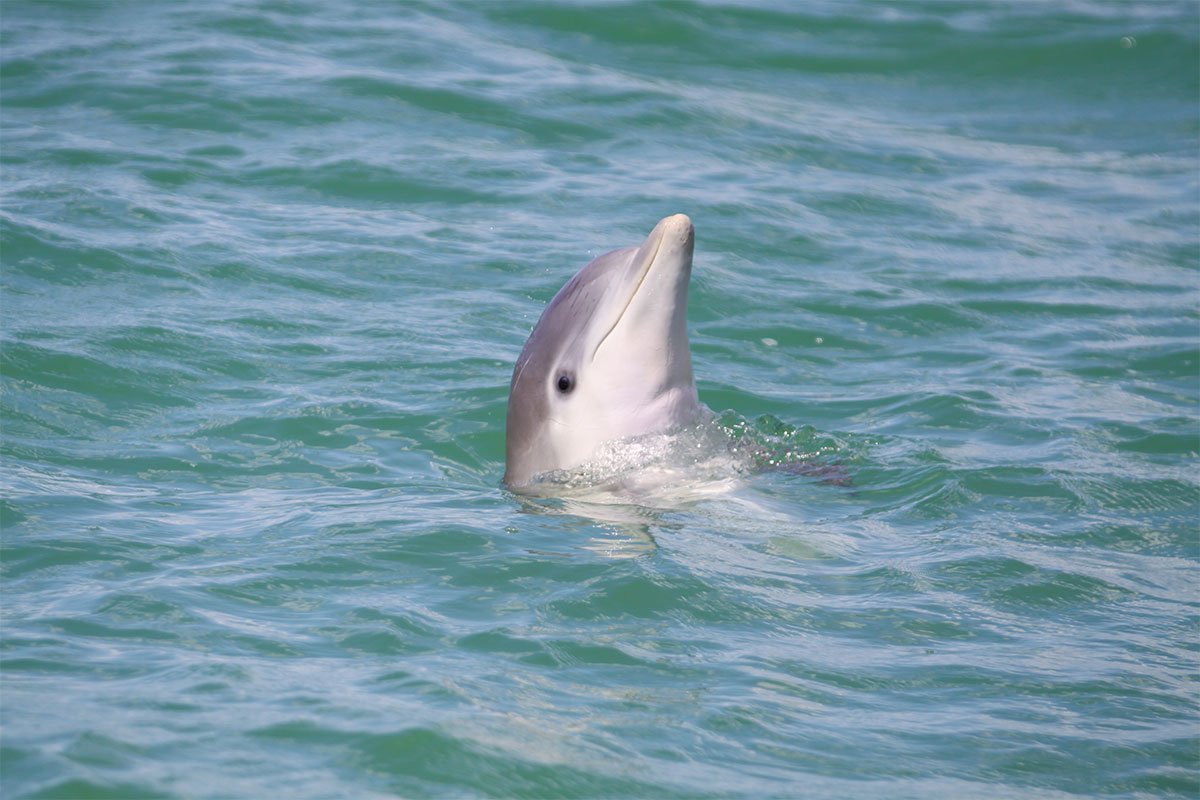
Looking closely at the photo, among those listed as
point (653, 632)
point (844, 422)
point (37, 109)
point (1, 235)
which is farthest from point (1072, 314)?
point (37, 109)

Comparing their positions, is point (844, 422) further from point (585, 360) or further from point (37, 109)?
point (37, 109)

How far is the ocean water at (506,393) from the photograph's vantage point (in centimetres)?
552

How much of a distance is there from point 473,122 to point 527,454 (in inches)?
284

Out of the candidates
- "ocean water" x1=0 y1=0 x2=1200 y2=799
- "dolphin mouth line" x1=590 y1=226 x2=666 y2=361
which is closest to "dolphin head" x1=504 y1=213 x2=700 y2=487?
"dolphin mouth line" x1=590 y1=226 x2=666 y2=361

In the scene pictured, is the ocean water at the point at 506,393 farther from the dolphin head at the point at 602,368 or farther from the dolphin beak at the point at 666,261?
the dolphin beak at the point at 666,261

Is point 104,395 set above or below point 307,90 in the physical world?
below

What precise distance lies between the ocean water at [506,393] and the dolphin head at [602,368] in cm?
41

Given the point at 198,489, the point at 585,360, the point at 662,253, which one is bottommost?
Result: the point at 198,489

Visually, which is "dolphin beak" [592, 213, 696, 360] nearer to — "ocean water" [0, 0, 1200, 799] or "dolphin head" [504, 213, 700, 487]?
"dolphin head" [504, 213, 700, 487]

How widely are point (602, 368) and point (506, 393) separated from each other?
1914 mm

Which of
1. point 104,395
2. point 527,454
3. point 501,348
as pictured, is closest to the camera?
point 527,454

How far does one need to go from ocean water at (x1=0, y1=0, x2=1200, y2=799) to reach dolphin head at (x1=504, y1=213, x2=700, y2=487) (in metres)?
0.41

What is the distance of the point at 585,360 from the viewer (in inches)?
313

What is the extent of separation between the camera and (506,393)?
9750 millimetres
